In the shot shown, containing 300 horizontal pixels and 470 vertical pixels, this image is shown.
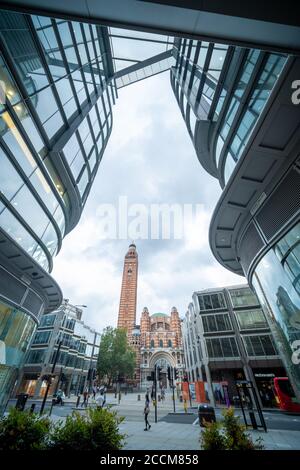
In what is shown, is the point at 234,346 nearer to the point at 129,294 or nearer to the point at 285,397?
the point at 285,397

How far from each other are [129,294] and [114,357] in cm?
6054

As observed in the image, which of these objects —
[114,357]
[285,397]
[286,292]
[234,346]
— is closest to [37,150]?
[286,292]

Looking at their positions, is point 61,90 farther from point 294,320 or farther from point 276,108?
point 294,320

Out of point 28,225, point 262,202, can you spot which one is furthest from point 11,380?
point 262,202

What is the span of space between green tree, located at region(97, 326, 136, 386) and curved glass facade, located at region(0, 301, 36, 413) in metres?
47.5

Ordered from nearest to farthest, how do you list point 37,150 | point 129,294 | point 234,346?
point 37,150 < point 234,346 < point 129,294

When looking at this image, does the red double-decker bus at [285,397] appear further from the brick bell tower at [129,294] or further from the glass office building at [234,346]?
the brick bell tower at [129,294]

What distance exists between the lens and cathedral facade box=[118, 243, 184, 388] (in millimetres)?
89750

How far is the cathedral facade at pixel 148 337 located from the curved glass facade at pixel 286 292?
3366 inches

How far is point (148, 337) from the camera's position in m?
98.8

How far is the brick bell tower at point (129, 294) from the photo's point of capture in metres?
106

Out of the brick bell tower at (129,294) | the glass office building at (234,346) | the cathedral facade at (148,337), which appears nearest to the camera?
the glass office building at (234,346)

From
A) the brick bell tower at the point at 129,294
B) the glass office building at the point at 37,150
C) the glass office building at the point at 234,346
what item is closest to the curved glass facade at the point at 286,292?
the glass office building at the point at 37,150

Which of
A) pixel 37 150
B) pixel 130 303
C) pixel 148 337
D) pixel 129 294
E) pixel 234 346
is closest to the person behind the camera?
pixel 37 150
